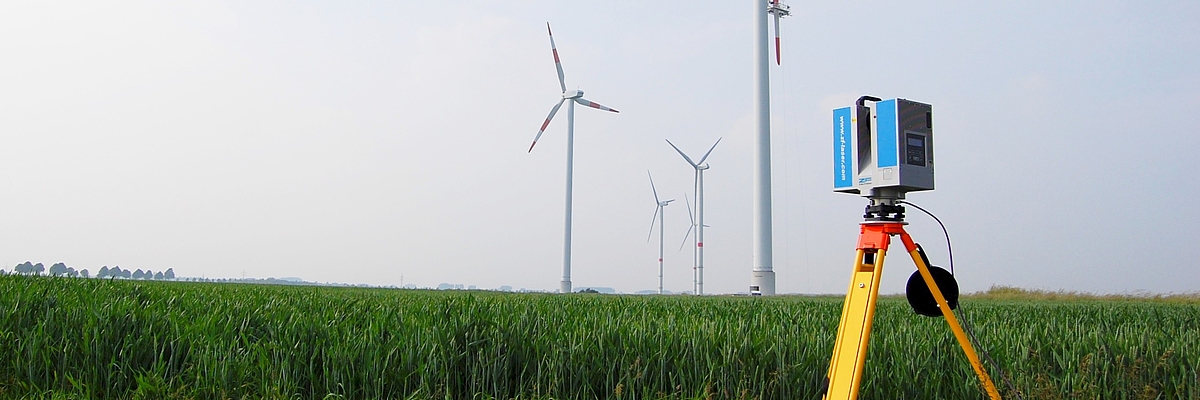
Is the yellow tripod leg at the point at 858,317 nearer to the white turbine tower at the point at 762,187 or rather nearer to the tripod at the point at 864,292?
the tripod at the point at 864,292

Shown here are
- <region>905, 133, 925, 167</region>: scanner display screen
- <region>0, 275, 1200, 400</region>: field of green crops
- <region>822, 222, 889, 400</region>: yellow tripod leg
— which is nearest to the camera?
<region>822, 222, 889, 400</region>: yellow tripod leg

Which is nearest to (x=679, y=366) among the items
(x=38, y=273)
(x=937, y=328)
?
(x=937, y=328)

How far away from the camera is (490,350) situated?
229 inches

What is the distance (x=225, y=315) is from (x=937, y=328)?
20.6 ft

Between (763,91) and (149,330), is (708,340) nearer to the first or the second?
(149,330)

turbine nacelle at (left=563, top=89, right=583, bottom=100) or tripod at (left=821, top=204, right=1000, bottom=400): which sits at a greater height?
turbine nacelle at (left=563, top=89, right=583, bottom=100)

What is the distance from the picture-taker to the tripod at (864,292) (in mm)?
3746

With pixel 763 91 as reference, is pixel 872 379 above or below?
below

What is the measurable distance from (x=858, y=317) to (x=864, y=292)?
13cm

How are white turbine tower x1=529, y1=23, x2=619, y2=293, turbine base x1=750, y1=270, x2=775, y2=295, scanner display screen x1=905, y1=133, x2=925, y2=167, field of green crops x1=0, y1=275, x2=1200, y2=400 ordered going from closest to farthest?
scanner display screen x1=905, y1=133, x2=925, y2=167
field of green crops x1=0, y1=275, x2=1200, y2=400
turbine base x1=750, y1=270, x2=775, y2=295
white turbine tower x1=529, y1=23, x2=619, y2=293

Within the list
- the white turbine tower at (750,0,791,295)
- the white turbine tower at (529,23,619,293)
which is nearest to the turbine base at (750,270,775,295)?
the white turbine tower at (750,0,791,295)

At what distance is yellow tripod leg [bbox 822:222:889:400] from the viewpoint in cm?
371

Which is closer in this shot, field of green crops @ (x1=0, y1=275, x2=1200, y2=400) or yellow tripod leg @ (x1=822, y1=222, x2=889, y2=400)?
yellow tripod leg @ (x1=822, y1=222, x2=889, y2=400)

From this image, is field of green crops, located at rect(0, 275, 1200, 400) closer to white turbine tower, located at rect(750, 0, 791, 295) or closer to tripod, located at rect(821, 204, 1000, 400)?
tripod, located at rect(821, 204, 1000, 400)
